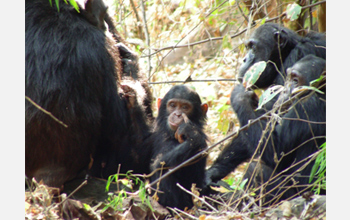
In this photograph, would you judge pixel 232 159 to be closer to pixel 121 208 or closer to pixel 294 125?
pixel 294 125

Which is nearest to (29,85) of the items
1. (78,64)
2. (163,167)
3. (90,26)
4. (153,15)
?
(78,64)

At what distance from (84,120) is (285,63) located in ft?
6.88

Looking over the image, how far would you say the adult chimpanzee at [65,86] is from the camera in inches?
149

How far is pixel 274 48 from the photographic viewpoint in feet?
14.8

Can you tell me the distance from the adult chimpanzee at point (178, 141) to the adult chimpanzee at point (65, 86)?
1.68 feet

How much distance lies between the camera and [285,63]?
14.5ft

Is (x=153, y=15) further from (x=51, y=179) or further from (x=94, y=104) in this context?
(x=51, y=179)

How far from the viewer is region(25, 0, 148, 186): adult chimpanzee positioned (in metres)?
3.79

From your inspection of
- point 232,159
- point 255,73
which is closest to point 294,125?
point 255,73

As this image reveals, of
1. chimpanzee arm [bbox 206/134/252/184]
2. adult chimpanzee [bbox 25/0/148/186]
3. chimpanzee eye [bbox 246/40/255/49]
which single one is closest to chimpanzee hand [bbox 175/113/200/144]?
adult chimpanzee [bbox 25/0/148/186]

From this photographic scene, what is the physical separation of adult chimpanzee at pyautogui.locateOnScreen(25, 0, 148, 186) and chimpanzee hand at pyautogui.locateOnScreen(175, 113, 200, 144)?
2.06ft

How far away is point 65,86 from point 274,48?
2.16 metres

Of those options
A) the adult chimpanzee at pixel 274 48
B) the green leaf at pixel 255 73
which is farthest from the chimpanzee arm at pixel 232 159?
the green leaf at pixel 255 73

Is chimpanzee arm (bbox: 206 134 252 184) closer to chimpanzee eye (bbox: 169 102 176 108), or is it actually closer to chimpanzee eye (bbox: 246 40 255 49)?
chimpanzee eye (bbox: 169 102 176 108)
